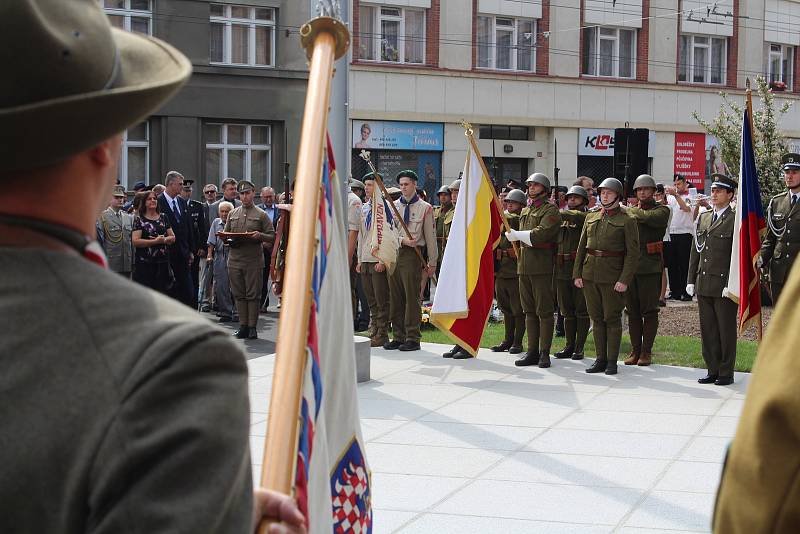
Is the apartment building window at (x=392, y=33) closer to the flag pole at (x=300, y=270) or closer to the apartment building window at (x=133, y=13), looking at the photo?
the apartment building window at (x=133, y=13)

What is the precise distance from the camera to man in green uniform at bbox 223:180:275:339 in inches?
565

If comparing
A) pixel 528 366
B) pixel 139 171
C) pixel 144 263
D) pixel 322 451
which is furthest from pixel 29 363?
pixel 139 171

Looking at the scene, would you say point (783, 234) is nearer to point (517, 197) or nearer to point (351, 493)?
point (517, 197)

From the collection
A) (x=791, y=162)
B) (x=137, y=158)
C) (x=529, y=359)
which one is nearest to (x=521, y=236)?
(x=529, y=359)

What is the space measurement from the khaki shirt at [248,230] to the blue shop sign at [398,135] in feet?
51.9

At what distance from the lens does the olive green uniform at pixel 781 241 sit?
11.1 meters

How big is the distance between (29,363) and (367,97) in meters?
29.7

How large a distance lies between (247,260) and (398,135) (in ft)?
56.1

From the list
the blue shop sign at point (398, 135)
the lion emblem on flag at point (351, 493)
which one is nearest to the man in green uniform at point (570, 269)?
the lion emblem on flag at point (351, 493)

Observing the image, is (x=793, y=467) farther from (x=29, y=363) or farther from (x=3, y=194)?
(x=3, y=194)

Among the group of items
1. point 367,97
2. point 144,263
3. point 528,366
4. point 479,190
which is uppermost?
point 367,97

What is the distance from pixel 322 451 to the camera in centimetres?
262

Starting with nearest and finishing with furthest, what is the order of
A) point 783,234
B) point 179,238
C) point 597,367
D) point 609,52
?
point 783,234 → point 597,367 → point 179,238 → point 609,52

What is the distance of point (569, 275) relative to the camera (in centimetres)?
1313
